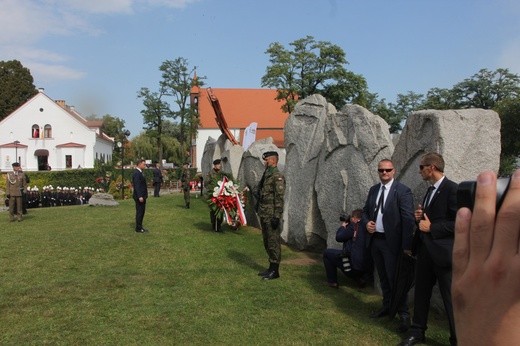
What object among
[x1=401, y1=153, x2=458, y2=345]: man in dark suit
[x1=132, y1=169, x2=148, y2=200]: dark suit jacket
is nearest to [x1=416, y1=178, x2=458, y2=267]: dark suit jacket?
[x1=401, y1=153, x2=458, y2=345]: man in dark suit

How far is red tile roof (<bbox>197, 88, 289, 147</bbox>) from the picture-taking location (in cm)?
6331

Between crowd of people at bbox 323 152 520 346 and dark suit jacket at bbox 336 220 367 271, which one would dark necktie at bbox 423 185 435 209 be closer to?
crowd of people at bbox 323 152 520 346

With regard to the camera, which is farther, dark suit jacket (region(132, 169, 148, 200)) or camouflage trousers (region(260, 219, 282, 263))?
→ dark suit jacket (region(132, 169, 148, 200))

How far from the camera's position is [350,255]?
22.3 feet

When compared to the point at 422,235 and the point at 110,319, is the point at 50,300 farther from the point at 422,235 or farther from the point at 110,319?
the point at 422,235

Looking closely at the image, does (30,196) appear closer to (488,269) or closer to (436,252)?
(436,252)

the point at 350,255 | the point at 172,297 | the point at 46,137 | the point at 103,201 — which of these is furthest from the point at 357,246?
the point at 46,137

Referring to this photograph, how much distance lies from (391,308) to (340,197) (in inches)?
125

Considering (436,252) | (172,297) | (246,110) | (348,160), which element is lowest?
(172,297)

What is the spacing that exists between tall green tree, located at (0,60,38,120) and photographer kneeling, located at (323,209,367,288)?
183 feet

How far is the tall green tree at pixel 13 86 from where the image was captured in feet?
175

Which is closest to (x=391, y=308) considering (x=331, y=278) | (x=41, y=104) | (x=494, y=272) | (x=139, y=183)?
(x=331, y=278)

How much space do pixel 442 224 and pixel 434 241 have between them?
0.64 ft

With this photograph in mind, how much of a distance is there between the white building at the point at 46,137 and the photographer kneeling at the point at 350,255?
45841 mm
